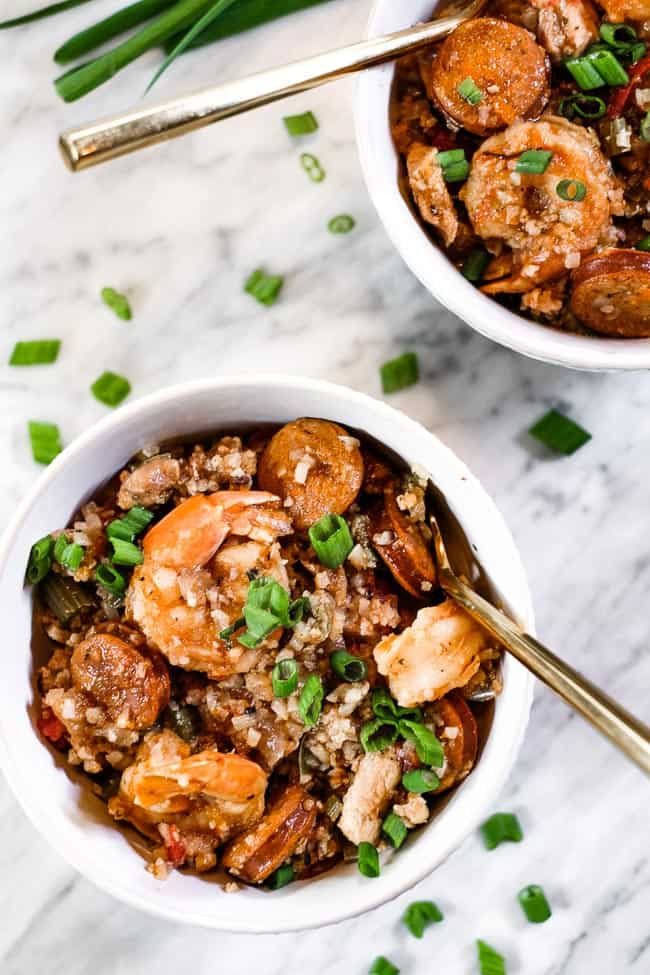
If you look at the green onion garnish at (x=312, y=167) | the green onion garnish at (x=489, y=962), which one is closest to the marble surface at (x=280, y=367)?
the green onion garnish at (x=312, y=167)

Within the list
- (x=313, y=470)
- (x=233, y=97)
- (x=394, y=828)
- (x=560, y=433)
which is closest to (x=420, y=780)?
(x=394, y=828)

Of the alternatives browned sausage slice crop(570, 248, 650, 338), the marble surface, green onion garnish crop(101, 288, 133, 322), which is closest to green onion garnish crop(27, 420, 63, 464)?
the marble surface

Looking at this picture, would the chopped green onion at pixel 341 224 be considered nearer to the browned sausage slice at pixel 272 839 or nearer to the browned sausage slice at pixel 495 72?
the browned sausage slice at pixel 495 72

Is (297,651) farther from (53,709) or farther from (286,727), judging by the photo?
(53,709)

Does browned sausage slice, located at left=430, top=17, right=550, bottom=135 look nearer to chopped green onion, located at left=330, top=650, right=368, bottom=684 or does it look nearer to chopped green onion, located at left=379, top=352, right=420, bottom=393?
chopped green onion, located at left=379, top=352, right=420, bottom=393

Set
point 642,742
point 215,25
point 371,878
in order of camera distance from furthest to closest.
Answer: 1. point 215,25
2. point 371,878
3. point 642,742

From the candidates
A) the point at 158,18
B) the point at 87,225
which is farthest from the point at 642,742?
the point at 158,18

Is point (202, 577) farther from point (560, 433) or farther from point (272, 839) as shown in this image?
point (560, 433)
